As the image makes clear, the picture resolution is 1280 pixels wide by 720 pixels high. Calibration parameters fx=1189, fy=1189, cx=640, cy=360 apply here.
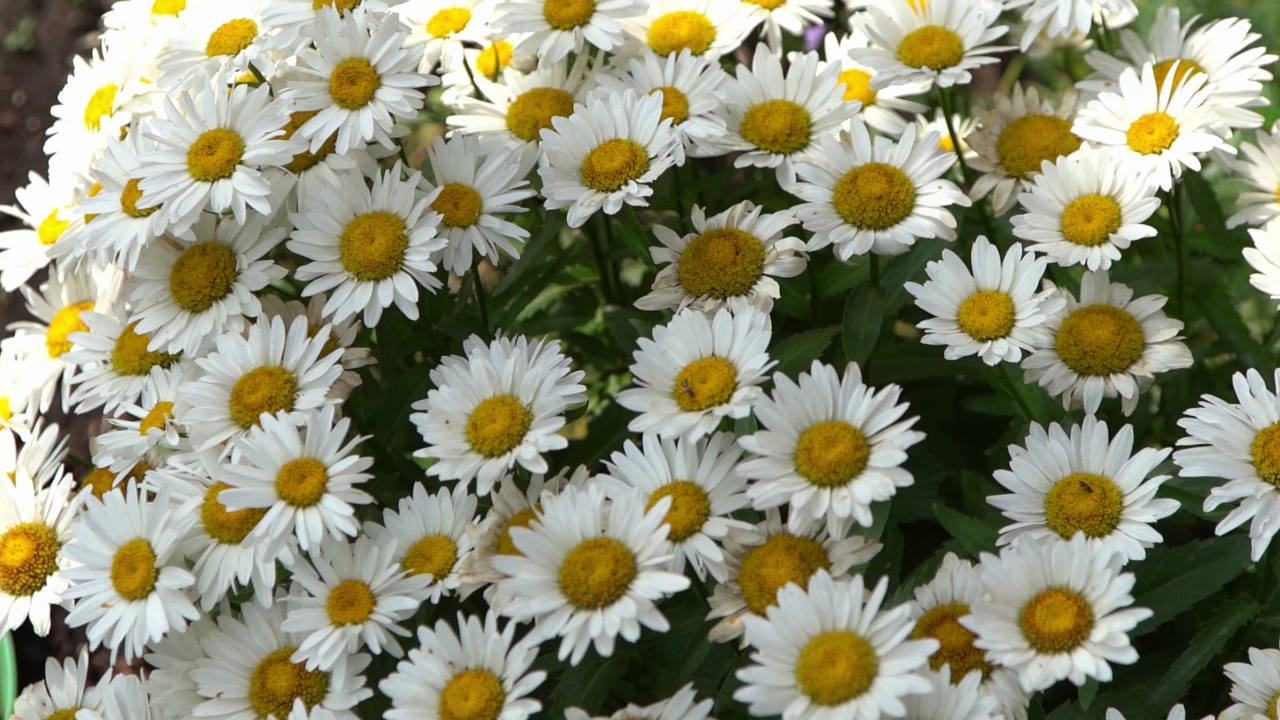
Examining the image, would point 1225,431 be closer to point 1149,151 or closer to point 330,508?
point 1149,151

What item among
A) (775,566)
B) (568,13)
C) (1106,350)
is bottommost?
(775,566)

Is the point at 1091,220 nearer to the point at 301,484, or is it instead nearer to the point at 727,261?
the point at 727,261

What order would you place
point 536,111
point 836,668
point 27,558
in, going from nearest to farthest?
1. point 836,668
2. point 27,558
3. point 536,111

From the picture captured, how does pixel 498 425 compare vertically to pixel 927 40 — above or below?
below

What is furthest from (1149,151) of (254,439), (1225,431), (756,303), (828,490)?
(254,439)

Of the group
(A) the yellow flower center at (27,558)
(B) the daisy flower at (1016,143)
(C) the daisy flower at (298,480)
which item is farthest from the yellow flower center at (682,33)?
(A) the yellow flower center at (27,558)

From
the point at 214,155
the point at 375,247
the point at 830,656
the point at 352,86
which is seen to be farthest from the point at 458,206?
the point at 830,656

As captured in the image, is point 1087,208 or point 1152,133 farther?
point 1152,133
